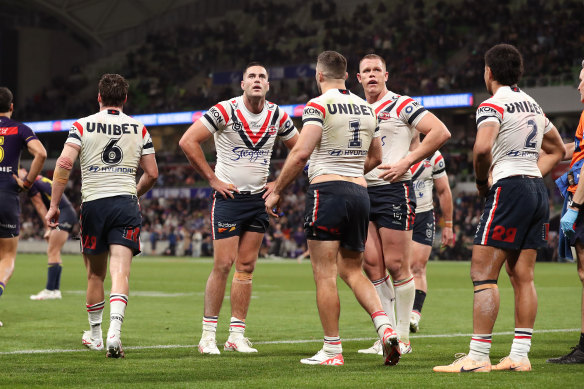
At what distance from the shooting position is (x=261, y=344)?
8828 millimetres

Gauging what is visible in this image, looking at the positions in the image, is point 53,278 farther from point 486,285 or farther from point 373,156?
point 486,285

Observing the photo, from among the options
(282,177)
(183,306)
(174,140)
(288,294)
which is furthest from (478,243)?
(174,140)

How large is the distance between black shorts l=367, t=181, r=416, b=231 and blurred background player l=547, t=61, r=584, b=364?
1485 millimetres

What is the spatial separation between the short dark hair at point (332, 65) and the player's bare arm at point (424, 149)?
2.83 ft

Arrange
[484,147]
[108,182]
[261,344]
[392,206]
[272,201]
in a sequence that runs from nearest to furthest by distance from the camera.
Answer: [484,147], [272,201], [108,182], [392,206], [261,344]

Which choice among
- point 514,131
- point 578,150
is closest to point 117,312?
point 514,131

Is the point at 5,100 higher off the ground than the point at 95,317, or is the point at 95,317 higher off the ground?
the point at 5,100

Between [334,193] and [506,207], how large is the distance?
1.38m

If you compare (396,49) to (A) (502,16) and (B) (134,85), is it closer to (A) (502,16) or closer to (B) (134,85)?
(A) (502,16)

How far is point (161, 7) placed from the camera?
62656 millimetres

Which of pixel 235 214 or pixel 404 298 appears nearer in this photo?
pixel 235 214

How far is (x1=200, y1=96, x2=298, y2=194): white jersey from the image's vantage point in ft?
27.5

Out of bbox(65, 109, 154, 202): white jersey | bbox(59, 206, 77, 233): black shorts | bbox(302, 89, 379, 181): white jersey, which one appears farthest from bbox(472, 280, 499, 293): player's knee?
bbox(59, 206, 77, 233): black shorts

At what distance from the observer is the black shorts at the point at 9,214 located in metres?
9.87
